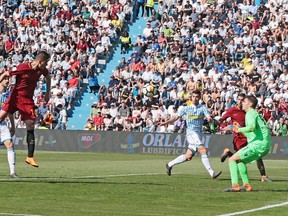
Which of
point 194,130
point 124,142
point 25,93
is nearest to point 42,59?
point 25,93

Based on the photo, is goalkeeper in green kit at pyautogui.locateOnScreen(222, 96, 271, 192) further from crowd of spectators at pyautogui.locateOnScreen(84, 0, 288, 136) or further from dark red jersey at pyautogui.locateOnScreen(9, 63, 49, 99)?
crowd of spectators at pyautogui.locateOnScreen(84, 0, 288, 136)

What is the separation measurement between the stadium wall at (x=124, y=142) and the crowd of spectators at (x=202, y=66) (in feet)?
2.28

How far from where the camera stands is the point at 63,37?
160ft

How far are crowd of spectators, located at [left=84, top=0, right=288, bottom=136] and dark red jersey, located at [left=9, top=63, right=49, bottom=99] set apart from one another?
19.7 metres

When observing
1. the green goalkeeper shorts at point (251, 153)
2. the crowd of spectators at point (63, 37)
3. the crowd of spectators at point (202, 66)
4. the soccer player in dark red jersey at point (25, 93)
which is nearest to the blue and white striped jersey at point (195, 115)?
the soccer player in dark red jersey at point (25, 93)

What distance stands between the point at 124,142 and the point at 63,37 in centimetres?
1051

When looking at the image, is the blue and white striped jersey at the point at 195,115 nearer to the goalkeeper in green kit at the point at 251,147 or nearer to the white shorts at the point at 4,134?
the white shorts at the point at 4,134

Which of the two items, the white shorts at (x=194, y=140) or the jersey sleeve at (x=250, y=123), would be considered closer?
the jersey sleeve at (x=250, y=123)

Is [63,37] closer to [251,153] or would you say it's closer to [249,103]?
[249,103]

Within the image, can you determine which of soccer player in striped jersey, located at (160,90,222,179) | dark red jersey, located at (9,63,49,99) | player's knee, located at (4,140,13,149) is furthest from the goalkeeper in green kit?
soccer player in striped jersey, located at (160,90,222,179)

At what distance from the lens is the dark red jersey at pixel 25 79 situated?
1869cm

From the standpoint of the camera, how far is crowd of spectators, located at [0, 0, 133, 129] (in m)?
45.9

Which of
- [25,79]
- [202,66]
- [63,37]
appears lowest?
[25,79]

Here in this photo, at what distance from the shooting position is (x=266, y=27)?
42.5m
